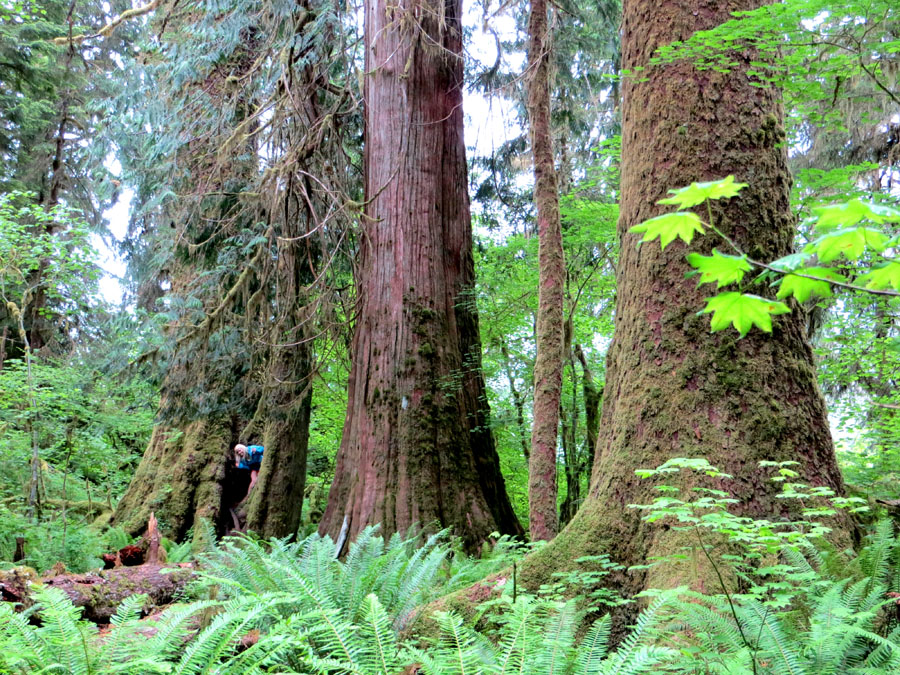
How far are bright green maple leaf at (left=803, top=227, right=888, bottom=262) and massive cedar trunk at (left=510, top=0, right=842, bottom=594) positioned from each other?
6.39 feet

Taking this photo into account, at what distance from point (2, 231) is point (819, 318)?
38.1ft

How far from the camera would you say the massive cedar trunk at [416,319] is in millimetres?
6441

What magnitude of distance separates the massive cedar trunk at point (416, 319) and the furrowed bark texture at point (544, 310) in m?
0.98

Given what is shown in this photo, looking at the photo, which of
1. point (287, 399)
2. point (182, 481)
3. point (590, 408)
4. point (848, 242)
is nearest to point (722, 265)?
point (848, 242)

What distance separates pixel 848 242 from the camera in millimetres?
1393

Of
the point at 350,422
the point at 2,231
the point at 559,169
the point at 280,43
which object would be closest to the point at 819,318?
the point at 559,169

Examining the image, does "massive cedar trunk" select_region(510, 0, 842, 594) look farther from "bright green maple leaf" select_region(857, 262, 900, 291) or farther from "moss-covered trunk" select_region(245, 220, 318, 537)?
"moss-covered trunk" select_region(245, 220, 318, 537)

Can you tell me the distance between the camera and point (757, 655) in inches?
87.0

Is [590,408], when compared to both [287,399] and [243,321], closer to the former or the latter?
[287,399]

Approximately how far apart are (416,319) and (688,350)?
395cm

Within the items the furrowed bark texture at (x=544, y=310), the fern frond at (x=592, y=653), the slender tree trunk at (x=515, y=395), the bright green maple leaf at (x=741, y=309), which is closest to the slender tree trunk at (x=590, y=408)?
the slender tree trunk at (x=515, y=395)

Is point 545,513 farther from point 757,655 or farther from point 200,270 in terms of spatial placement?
point 200,270

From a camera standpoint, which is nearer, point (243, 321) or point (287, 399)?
point (287, 399)

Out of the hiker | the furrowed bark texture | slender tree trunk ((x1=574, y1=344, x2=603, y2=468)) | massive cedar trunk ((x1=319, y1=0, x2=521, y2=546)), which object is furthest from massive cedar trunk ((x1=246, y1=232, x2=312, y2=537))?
slender tree trunk ((x1=574, y1=344, x2=603, y2=468))
